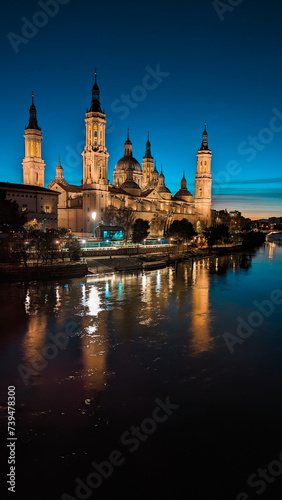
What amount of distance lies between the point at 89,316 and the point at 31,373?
8.02 m

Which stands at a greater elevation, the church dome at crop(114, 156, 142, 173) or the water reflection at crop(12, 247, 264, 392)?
the church dome at crop(114, 156, 142, 173)

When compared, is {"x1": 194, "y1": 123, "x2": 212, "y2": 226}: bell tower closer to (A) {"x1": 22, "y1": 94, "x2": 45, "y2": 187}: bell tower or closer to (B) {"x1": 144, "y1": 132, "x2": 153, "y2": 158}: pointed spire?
(B) {"x1": 144, "y1": 132, "x2": 153, "y2": 158}: pointed spire

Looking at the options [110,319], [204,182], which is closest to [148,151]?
[204,182]

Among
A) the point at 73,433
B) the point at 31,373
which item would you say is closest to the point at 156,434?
the point at 73,433

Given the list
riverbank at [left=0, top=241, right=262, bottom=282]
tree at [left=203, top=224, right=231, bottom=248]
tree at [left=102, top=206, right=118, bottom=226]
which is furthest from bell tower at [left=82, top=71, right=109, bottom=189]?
tree at [left=203, top=224, right=231, bottom=248]

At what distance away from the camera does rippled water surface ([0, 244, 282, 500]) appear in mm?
7695

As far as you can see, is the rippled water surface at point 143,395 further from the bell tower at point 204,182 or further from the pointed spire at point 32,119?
the bell tower at point 204,182

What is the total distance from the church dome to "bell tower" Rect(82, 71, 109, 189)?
24.9 meters

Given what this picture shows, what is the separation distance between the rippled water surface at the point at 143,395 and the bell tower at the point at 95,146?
48.5m

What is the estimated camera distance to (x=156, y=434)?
358 inches

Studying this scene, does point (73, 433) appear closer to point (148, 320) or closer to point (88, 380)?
point (88, 380)

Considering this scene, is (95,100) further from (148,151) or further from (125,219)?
(148,151)

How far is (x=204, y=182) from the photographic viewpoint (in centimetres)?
10950

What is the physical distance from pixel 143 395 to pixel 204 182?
103465 millimetres
